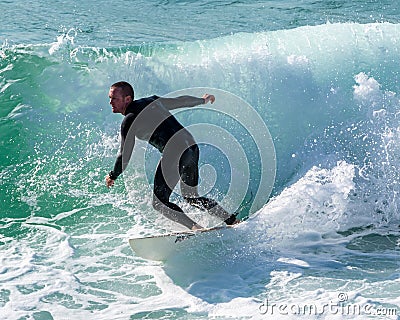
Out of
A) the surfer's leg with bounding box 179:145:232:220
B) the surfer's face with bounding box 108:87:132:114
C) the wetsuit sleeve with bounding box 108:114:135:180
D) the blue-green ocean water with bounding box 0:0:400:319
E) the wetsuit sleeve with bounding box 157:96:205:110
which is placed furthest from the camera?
the wetsuit sleeve with bounding box 157:96:205:110

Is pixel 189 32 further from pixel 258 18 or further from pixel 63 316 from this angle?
pixel 63 316

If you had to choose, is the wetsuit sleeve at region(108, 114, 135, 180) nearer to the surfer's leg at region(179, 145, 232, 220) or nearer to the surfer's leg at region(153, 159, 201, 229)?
the surfer's leg at region(153, 159, 201, 229)

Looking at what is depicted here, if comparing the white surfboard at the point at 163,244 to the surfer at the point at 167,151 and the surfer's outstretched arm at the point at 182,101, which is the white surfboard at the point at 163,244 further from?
the surfer's outstretched arm at the point at 182,101

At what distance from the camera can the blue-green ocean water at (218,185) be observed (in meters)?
5.43

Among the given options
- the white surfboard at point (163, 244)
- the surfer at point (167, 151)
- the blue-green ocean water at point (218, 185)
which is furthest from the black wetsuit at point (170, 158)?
the blue-green ocean water at point (218, 185)

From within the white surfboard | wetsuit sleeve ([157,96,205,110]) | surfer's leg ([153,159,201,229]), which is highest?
wetsuit sleeve ([157,96,205,110])

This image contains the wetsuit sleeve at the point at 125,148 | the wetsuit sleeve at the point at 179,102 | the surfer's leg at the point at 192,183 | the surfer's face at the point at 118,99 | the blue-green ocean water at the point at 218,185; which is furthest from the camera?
the wetsuit sleeve at the point at 179,102

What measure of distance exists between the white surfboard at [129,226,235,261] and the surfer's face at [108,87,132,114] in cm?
118

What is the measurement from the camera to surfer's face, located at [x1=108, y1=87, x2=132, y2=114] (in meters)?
5.97

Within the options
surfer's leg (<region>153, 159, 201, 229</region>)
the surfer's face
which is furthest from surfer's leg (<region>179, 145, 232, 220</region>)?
the surfer's face

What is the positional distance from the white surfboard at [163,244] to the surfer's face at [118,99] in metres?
1.18

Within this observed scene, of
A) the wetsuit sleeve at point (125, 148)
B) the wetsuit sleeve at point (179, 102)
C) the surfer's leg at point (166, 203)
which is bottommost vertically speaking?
the surfer's leg at point (166, 203)

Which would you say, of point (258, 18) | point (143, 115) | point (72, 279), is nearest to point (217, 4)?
point (258, 18)

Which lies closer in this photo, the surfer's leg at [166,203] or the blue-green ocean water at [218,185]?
the blue-green ocean water at [218,185]
